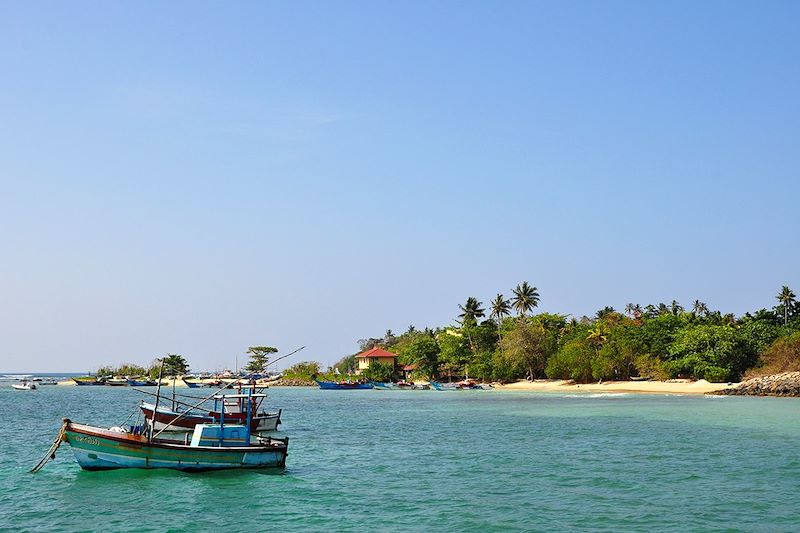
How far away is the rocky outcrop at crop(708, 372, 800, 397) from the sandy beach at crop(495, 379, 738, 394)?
10.2 ft

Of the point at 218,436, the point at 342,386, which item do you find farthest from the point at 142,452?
the point at 342,386

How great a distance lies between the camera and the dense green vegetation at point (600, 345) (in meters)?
88.8

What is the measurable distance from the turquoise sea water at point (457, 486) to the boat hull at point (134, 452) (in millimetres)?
407

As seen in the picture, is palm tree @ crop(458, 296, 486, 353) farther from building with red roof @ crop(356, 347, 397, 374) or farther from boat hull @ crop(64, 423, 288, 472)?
boat hull @ crop(64, 423, 288, 472)

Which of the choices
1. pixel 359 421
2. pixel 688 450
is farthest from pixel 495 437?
pixel 359 421

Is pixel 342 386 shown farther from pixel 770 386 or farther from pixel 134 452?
pixel 134 452

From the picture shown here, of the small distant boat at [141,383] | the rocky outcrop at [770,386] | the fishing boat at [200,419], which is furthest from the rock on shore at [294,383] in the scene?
the fishing boat at [200,419]

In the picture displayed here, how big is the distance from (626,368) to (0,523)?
3571 inches

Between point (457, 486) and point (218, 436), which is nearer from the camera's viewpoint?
point (457, 486)

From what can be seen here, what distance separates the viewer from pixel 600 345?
106m

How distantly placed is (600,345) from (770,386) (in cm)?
2968

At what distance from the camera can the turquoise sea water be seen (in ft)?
68.8

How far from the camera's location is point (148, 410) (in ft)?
130

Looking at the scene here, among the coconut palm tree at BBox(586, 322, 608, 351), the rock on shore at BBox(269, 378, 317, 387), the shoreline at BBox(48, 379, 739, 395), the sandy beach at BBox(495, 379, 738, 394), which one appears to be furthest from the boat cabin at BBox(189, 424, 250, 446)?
the rock on shore at BBox(269, 378, 317, 387)
